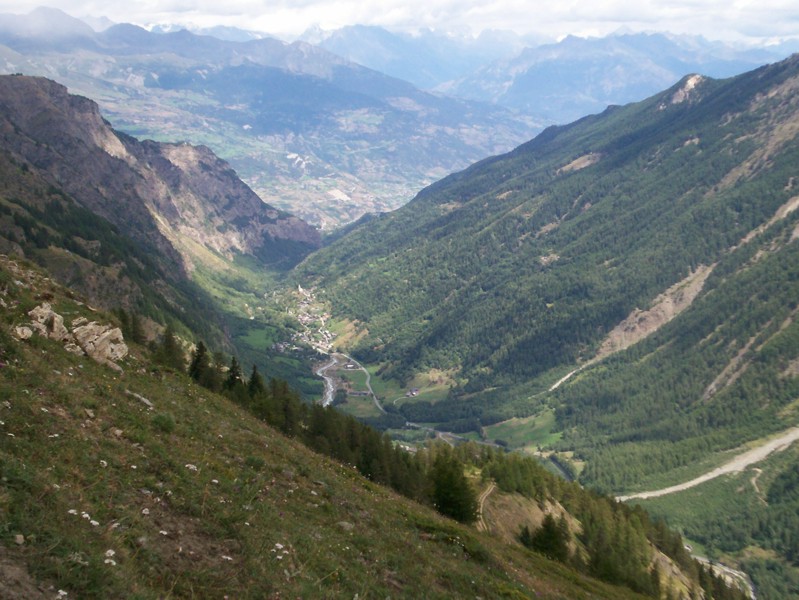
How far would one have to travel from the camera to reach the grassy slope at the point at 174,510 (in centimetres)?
2236

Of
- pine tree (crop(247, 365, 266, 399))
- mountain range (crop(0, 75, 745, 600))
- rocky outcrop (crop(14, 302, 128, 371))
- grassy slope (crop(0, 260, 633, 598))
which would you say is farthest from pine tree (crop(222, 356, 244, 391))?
grassy slope (crop(0, 260, 633, 598))

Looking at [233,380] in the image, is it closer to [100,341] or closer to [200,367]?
[200,367]

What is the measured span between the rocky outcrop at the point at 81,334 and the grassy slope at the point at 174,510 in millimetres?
1240

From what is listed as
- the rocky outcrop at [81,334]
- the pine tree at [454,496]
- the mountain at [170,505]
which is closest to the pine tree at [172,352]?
the mountain at [170,505]

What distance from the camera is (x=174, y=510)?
28562mm

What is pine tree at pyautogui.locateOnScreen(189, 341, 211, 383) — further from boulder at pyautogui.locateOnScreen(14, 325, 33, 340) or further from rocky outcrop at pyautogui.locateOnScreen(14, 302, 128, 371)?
boulder at pyautogui.locateOnScreen(14, 325, 33, 340)

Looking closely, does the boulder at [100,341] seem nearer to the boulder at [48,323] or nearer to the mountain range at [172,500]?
→ the mountain range at [172,500]

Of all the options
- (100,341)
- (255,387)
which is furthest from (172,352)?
(100,341)

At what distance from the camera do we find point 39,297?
4953cm

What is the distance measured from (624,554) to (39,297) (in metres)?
93.4

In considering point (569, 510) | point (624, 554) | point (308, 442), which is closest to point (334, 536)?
point (308, 442)

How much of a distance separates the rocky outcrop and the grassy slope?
1240 mm

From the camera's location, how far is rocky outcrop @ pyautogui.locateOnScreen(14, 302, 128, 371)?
147 feet

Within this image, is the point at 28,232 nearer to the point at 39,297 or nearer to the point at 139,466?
the point at 39,297
